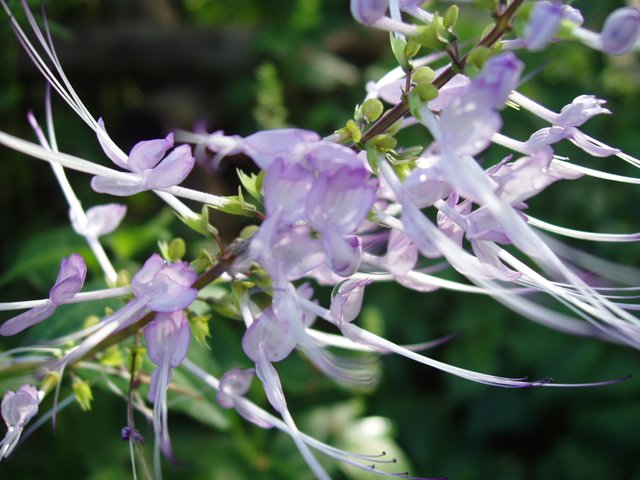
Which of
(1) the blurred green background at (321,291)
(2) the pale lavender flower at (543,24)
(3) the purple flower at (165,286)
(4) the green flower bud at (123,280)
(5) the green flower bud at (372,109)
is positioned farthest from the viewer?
(1) the blurred green background at (321,291)

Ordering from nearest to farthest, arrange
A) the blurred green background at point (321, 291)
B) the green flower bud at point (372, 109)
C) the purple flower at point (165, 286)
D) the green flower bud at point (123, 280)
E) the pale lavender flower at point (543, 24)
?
the pale lavender flower at point (543, 24) → the purple flower at point (165, 286) → the green flower bud at point (372, 109) → the green flower bud at point (123, 280) → the blurred green background at point (321, 291)

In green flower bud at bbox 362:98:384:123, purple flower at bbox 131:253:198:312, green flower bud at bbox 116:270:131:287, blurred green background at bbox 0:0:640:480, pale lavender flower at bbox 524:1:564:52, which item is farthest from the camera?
blurred green background at bbox 0:0:640:480

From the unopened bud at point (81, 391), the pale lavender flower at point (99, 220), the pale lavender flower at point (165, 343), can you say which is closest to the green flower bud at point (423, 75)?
the pale lavender flower at point (165, 343)

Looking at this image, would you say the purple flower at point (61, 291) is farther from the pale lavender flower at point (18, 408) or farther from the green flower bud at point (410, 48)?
the green flower bud at point (410, 48)

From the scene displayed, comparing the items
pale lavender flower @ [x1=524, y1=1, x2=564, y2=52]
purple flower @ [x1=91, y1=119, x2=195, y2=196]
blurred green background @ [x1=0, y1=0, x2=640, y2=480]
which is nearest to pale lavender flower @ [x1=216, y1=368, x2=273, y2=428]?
purple flower @ [x1=91, y1=119, x2=195, y2=196]

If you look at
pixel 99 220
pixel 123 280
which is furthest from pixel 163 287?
pixel 99 220

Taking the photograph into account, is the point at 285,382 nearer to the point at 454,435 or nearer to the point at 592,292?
the point at 454,435

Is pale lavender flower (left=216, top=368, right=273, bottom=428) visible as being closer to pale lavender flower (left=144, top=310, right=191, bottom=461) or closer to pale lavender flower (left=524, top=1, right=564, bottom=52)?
pale lavender flower (left=144, top=310, right=191, bottom=461)
